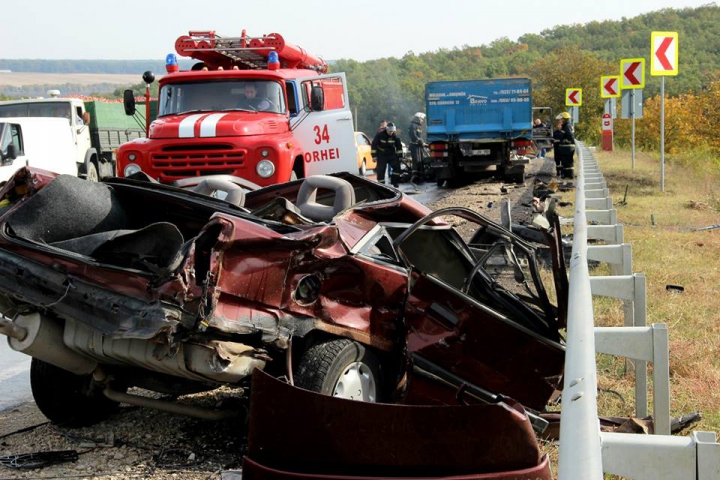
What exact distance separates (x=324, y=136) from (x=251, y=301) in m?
9.47

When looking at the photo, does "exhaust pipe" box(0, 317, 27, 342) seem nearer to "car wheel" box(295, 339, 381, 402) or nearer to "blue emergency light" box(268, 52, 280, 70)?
"car wheel" box(295, 339, 381, 402)

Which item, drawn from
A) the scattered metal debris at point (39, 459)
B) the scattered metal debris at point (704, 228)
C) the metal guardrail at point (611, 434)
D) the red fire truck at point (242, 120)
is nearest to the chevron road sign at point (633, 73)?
the scattered metal debris at point (704, 228)

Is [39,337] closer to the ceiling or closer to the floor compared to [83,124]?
closer to the floor

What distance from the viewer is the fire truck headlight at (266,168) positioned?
12.4 metres

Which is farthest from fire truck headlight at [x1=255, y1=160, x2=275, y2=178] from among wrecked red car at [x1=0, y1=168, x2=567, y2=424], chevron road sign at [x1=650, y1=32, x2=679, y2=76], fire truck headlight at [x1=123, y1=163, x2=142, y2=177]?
chevron road sign at [x1=650, y1=32, x2=679, y2=76]

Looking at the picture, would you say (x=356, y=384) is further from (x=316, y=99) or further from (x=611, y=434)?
(x=316, y=99)

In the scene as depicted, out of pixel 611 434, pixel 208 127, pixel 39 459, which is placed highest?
pixel 208 127

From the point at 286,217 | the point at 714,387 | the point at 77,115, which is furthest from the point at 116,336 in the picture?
the point at 77,115

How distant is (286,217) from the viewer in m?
4.93

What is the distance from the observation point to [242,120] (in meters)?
12.7

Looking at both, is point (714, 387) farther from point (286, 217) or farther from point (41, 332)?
point (41, 332)

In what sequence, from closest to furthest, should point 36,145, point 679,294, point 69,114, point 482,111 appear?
point 679,294 < point 36,145 < point 69,114 < point 482,111

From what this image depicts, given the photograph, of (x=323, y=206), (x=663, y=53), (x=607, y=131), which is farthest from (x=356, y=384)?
(x=607, y=131)

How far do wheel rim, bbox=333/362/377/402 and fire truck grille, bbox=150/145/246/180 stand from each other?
25.6ft
